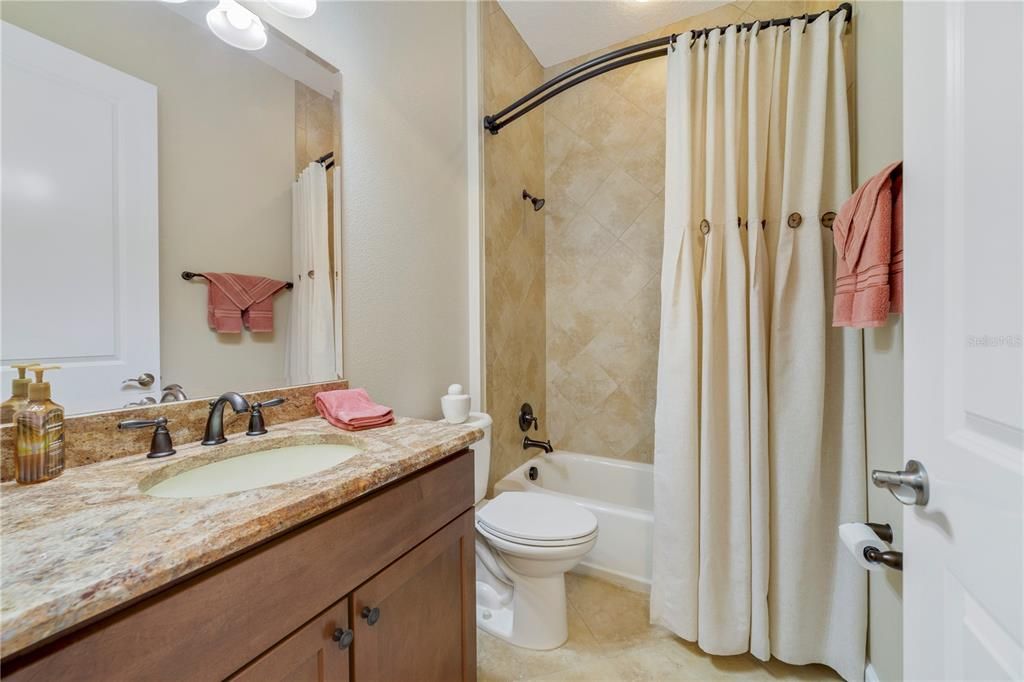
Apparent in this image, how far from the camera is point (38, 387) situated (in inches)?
25.9

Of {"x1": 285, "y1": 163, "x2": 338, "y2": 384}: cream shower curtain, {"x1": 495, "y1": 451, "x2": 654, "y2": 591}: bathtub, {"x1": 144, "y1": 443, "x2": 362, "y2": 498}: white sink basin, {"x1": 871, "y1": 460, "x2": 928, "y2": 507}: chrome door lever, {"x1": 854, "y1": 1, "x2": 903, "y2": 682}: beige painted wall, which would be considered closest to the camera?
{"x1": 871, "y1": 460, "x2": 928, "y2": 507}: chrome door lever

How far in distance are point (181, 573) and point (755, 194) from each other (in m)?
1.73

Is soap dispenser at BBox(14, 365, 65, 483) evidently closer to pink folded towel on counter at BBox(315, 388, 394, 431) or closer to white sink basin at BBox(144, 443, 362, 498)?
white sink basin at BBox(144, 443, 362, 498)

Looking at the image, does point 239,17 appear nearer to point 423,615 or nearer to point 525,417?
point 423,615

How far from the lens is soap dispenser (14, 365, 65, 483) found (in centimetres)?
64

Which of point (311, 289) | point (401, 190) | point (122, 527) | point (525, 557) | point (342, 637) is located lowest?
point (525, 557)

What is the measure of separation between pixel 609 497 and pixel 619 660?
0.91 metres

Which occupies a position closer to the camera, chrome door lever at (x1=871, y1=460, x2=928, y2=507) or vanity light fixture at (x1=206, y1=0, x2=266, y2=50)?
chrome door lever at (x1=871, y1=460, x2=928, y2=507)

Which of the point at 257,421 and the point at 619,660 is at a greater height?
the point at 257,421

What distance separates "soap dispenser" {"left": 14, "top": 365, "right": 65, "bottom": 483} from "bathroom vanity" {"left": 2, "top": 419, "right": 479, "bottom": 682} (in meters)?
0.03

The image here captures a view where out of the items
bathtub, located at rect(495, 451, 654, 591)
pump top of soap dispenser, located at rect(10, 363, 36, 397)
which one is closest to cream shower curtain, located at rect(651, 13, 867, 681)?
bathtub, located at rect(495, 451, 654, 591)
